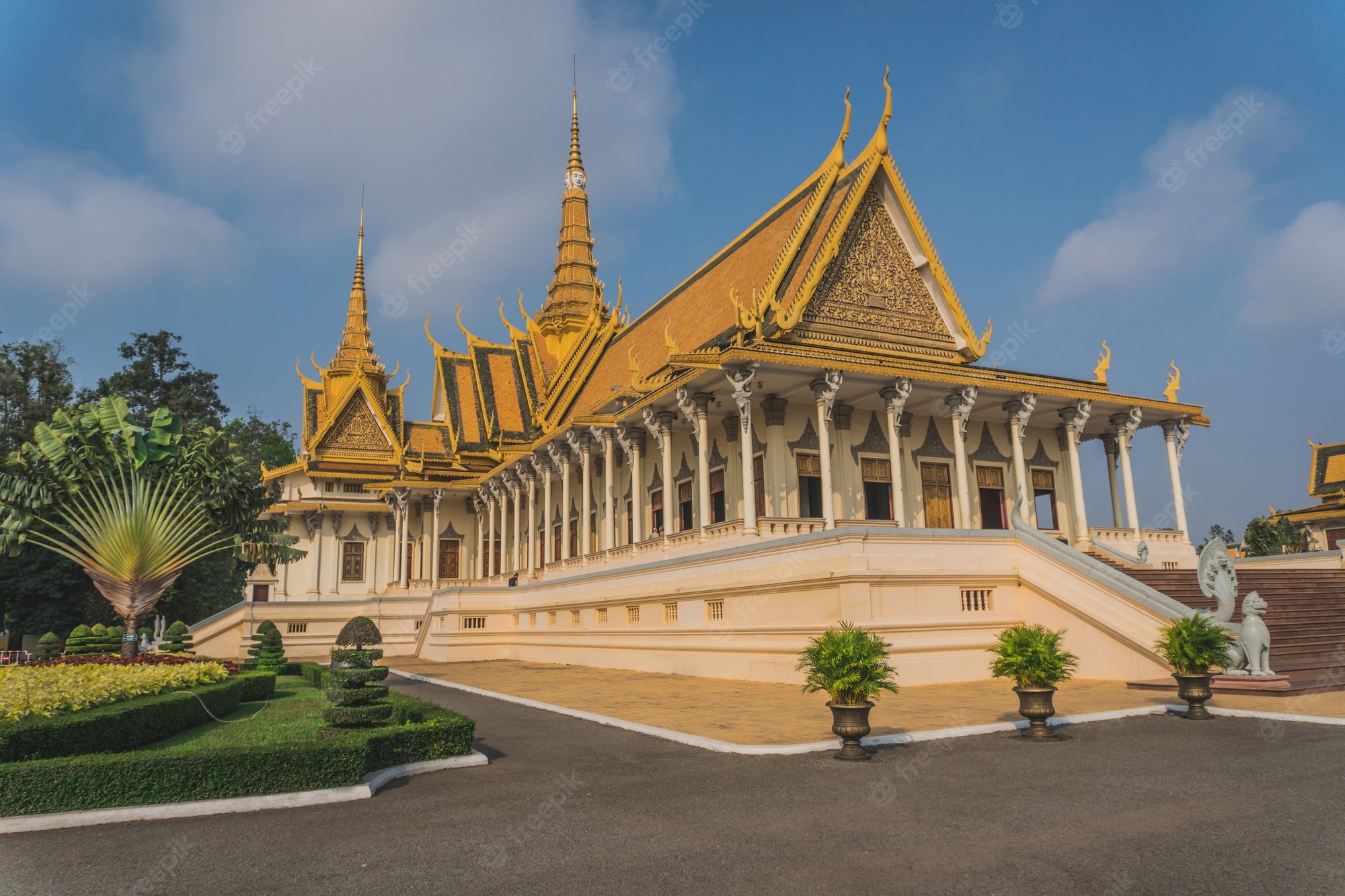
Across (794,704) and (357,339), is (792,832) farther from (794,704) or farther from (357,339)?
(357,339)

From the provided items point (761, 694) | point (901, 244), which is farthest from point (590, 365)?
point (761, 694)

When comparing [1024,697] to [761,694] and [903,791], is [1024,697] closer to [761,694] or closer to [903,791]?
[903,791]

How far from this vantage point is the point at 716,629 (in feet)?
57.7

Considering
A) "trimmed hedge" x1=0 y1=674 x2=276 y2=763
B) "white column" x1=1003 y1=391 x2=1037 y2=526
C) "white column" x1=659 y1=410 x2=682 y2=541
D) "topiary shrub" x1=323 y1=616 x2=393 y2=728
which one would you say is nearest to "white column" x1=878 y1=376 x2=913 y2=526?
"white column" x1=1003 y1=391 x2=1037 y2=526

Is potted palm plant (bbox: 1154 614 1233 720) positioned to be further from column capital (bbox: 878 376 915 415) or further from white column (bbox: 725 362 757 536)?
column capital (bbox: 878 376 915 415)

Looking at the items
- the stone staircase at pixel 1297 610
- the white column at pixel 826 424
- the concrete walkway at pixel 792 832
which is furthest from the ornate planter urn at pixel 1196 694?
the white column at pixel 826 424

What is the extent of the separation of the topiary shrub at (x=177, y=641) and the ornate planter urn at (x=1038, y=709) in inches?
872

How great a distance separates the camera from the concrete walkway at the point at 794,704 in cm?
988

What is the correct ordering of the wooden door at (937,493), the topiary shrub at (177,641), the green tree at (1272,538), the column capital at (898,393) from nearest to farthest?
1. the column capital at (898,393)
2. the wooden door at (937,493)
3. the topiary shrub at (177,641)
4. the green tree at (1272,538)

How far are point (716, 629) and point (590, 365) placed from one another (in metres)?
18.5

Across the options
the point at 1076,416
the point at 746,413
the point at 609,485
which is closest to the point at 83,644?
the point at 609,485

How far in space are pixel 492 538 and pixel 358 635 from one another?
85.1 feet

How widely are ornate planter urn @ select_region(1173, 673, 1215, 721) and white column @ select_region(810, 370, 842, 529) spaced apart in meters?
8.98

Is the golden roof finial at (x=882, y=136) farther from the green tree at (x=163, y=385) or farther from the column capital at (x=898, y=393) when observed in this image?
the green tree at (x=163, y=385)
